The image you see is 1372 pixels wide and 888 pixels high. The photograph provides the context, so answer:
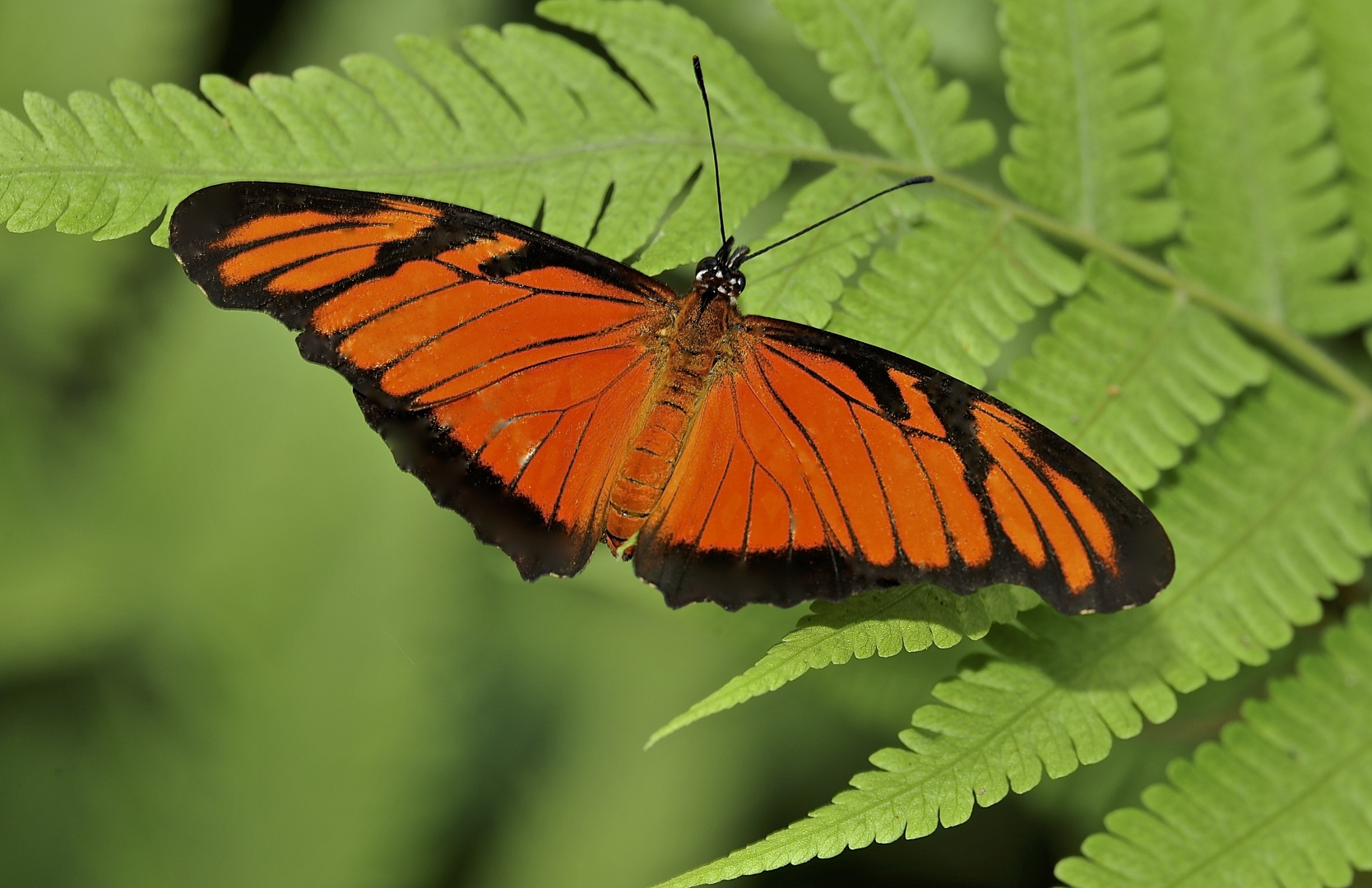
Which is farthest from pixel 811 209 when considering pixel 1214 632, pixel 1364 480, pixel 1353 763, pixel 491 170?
pixel 1353 763

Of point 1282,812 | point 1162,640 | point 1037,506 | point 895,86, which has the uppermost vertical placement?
point 895,86

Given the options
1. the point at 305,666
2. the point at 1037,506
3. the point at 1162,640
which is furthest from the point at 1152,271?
the point at 305,666

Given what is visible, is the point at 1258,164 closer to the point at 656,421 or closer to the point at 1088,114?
the point at 1088,114

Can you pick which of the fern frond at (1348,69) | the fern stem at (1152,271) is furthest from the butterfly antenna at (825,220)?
the fern frond at (1348,69)

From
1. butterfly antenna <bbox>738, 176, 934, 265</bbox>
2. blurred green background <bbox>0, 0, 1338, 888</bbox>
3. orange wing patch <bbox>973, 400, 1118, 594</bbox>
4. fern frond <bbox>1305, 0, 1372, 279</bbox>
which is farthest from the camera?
blurred green background <bbox>0, 0, 1338, 888</bbox>

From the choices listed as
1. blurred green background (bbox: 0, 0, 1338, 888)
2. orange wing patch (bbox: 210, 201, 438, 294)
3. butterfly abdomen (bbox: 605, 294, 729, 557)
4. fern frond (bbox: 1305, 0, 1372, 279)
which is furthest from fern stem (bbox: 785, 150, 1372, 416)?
orange wing patch (bbox: 210, 201, 438, 294)

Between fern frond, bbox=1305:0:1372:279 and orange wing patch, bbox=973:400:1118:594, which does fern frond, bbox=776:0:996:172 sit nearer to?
fern frond, bbox=1305:0:1372:279
